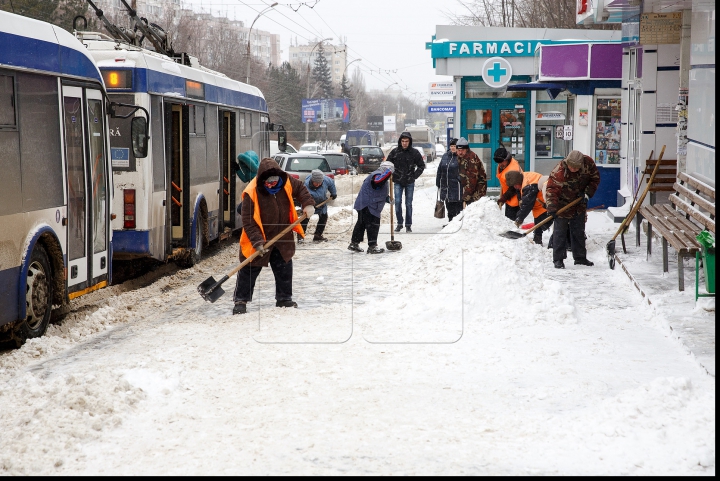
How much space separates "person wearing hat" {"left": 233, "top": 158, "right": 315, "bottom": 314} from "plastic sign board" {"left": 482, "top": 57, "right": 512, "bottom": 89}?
50.7 ft

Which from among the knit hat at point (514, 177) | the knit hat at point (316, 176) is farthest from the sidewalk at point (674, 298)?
the knit hat at point (316, 176)

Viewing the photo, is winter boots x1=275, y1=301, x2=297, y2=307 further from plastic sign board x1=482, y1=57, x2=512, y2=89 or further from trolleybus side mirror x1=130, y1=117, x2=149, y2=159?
plastic sign board x1=482, y1=57, x2=512, y2=89

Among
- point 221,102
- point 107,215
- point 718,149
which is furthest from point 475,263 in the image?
point 221,102

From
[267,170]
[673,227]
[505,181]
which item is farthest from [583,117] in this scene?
[267,170]

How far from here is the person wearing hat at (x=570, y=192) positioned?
1213cm

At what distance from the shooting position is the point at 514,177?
14.1 meters

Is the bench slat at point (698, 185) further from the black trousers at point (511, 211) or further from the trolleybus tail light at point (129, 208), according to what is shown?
the trolleybus tail light at point (129, 208)

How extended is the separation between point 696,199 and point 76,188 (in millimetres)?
6433

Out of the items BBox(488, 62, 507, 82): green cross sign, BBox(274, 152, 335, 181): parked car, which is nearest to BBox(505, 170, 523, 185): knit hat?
BBox(274, 152, 335, 181): parked car

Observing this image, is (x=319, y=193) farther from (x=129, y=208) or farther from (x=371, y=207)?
(x=129, y=208)

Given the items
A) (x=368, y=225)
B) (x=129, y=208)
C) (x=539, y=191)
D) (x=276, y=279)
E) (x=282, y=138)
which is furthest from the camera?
(x=282, y=138)

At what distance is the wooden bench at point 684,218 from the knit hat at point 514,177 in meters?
2.09

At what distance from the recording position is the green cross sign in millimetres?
24188

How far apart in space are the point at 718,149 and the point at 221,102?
37.2 ft
